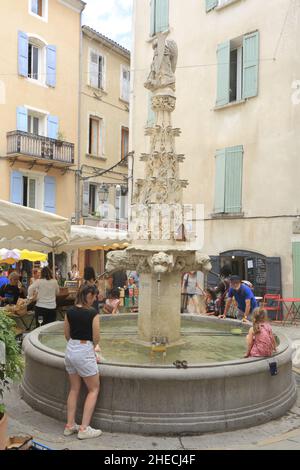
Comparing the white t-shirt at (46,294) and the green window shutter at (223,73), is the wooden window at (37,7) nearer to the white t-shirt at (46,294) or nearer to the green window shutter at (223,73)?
the green window shutter at (223,73)

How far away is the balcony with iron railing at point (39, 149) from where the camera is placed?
21062mm

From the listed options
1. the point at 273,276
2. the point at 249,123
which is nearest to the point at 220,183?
the point at 249,123

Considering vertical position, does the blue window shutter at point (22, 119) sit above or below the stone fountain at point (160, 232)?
above

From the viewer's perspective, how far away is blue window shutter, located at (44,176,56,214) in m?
23.1

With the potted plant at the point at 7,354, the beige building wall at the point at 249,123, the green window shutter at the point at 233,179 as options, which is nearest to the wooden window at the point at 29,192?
the beige building wall at the point at 249,123

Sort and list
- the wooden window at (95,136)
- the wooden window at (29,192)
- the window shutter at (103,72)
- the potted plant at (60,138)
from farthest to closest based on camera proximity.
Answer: the window shutter at (103,72) → the wooden window at (95,136) → the potted plant at (60,138) → the wooden window at (29,192)

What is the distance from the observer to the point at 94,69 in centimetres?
2575

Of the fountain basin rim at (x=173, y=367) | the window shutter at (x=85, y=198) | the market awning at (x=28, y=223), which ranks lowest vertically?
the fountain basin rim at (x=173, y=367)

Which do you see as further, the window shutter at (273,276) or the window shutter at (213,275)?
the window shutter at (213,275)

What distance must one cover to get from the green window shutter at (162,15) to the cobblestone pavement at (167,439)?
16.4 meters

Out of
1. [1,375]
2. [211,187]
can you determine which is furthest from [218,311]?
[1,375]

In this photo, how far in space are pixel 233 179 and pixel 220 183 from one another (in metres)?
0.51

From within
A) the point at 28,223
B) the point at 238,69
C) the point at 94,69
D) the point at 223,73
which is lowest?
the point at 28,223

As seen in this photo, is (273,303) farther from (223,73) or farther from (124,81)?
(124,81)
